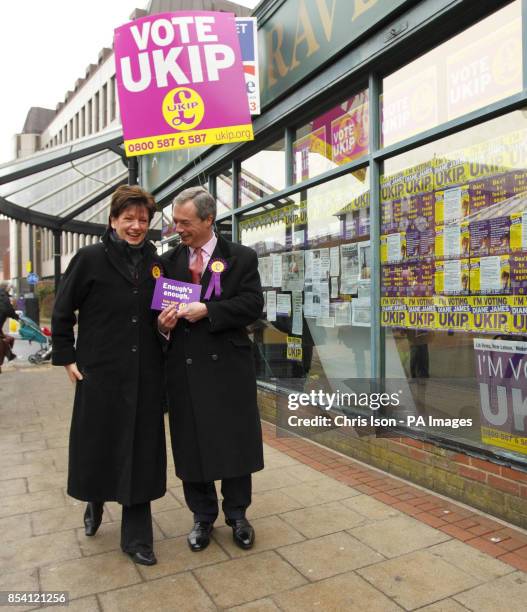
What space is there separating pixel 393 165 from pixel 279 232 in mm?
A: 1882

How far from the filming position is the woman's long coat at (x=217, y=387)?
2830 mm

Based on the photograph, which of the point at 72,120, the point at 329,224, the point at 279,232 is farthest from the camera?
the point at 72,120

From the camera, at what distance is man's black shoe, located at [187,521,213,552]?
9.36ft

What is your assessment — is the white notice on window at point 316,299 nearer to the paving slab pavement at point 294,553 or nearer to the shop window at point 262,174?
the shop window at point 262,174

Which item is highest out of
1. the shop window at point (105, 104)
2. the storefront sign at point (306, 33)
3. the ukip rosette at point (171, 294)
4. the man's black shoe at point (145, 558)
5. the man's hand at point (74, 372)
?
the shop window at point (105, 104)

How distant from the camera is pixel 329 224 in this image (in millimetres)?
4969

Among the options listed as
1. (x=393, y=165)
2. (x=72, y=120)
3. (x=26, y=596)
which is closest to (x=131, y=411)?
(x=26, y=596)

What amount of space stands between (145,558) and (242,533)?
505mm

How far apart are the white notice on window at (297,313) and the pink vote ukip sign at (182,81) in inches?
62.9

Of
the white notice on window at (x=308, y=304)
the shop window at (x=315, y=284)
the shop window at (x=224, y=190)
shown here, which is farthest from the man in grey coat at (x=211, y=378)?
the shop window at (x=224, y=190)

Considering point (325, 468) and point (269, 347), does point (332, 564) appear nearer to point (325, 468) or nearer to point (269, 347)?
point (325, 468)

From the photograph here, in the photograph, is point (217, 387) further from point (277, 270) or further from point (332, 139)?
point (277, 270)

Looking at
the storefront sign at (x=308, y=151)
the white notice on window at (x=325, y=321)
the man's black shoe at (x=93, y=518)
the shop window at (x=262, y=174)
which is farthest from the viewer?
the shop window at (x=262, y=174)

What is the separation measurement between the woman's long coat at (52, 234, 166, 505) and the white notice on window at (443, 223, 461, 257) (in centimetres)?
202
